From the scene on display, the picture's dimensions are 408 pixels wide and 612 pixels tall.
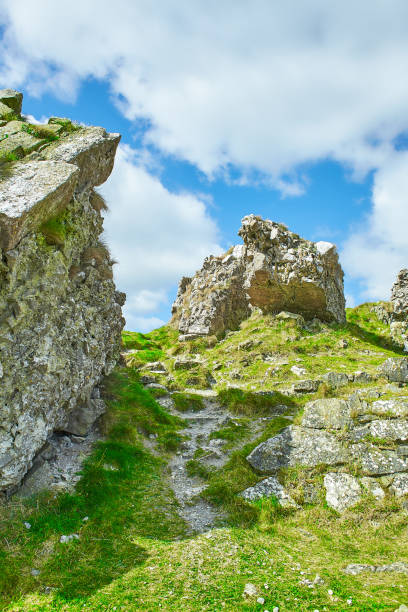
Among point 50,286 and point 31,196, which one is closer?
point 31,196

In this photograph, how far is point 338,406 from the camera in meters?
14.1

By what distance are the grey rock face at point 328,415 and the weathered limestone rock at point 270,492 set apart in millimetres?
2971

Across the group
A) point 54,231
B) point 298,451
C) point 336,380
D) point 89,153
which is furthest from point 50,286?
point 336,380

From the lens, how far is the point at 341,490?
1114 cm

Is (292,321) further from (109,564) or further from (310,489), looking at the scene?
(109,564)

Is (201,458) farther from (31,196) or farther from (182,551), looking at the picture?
(31,196)

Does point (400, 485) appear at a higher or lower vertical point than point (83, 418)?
lower

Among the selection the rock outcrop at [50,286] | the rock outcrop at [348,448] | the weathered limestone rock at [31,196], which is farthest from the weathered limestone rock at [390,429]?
the weathered limestone rock at [31,196]

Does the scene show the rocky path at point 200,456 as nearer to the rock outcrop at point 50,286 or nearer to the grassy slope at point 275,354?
the grassy slope at point 275,354

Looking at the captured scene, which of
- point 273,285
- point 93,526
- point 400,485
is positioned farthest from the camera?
point 273,285

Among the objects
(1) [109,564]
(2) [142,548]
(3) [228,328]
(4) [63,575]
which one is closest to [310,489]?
(2) [142,548]

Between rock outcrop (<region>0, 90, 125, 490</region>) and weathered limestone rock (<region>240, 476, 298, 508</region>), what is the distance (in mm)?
7063

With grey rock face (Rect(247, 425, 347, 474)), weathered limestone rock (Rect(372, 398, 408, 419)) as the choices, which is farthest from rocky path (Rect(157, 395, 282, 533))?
weathered limestone rock (Rect(372, 398, 408, 419))

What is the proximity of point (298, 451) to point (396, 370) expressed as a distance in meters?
7.16
